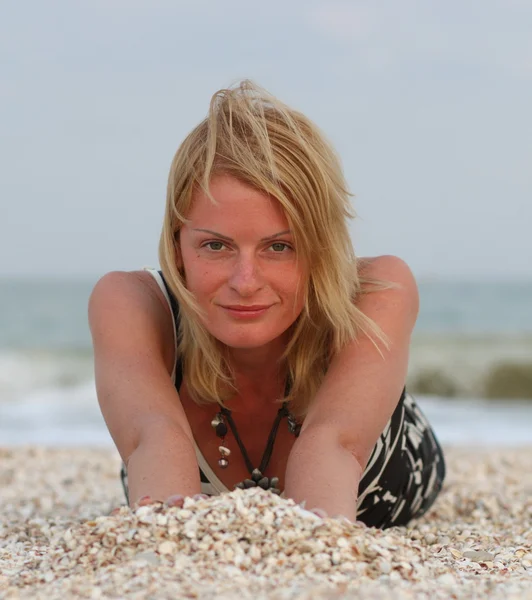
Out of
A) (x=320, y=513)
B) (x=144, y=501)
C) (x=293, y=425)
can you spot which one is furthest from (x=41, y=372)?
(x=320, y=513)

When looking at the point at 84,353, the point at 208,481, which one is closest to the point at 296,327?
the point at 208,481

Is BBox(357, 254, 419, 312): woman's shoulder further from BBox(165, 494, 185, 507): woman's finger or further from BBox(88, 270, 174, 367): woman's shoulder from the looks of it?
BBox(165, 494, 185, 507): woman's finger

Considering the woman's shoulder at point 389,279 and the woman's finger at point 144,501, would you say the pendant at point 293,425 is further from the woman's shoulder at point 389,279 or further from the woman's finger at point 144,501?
the woman's finger at point 144,501

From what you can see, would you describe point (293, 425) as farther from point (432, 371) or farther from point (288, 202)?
point (432, 371)

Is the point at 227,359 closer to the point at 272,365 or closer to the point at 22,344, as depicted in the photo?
the point at 272,365

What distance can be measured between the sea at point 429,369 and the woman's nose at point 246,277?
7344 millimetres

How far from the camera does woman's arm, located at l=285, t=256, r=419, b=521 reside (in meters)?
2.58

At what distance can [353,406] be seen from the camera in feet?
9.26

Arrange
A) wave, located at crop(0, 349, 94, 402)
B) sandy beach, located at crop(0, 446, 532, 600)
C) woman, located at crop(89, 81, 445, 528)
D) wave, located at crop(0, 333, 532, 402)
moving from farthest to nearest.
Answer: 1. wave, located at crop(0, 333, 532, 402)
2. wave, located at crop(0, 349, 94, 402)
3. woman, located at crop(89, 81, 445, 528)
4. sandy beach, located at crop(0, 446, 532, 600)

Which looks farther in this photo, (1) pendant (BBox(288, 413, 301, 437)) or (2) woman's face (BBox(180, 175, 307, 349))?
(1) pendant (BBox(288, 413, 301, 437))

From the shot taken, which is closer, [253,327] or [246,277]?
[246,277]

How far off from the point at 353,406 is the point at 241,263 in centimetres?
60

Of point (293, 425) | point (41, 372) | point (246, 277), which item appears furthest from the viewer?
point (41, 372)

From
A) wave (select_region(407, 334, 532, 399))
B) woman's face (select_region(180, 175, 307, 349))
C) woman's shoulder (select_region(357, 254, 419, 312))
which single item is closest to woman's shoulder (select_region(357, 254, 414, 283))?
woman's shoulder (select_region(357, 254, 419, 312))
